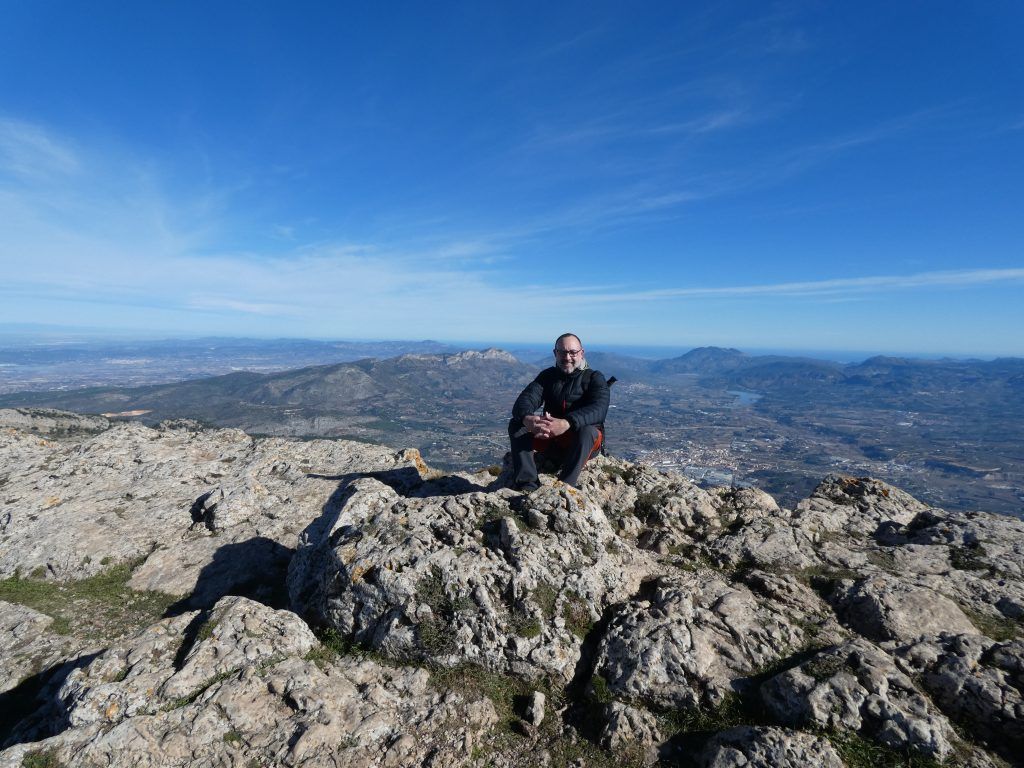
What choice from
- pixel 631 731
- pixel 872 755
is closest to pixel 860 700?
pixel 872 755

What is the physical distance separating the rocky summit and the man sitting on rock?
1.46 m

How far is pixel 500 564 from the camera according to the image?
34.6ft

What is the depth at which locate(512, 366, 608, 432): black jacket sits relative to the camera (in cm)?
1346

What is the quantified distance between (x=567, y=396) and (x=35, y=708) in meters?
15.4

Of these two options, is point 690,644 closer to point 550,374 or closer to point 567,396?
point 567,396

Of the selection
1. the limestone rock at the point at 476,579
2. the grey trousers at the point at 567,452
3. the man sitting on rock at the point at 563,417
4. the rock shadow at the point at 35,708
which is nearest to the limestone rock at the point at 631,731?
the limestone rock at the point at 476,579

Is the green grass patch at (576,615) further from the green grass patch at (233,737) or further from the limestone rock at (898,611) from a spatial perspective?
the green grass patch at (233,737)

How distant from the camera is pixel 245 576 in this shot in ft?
52.4

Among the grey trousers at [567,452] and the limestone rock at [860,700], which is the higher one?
the grey trousers at [567,452]

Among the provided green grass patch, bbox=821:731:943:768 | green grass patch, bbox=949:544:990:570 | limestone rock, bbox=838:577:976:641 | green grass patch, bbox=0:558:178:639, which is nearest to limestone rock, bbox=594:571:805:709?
limestone rock, bbox=838:577:976:641

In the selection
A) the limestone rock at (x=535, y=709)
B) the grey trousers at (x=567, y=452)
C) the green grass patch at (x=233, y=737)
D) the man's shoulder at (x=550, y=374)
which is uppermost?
the man's shoulder at (x=550, y=374)

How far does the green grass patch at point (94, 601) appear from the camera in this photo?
13398mm

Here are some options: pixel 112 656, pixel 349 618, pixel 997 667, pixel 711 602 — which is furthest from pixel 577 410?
pixel 112 656

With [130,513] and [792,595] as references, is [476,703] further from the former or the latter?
[130,513]
